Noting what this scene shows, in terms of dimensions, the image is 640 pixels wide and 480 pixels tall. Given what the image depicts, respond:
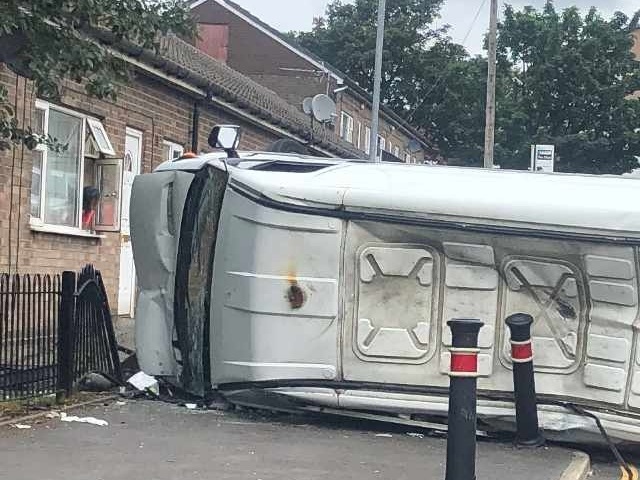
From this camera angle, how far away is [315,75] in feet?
122

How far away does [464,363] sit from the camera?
16.7ft

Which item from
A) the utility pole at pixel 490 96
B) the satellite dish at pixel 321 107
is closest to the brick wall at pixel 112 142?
the satellite dish at pixel 321 107

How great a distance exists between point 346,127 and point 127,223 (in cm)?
2399

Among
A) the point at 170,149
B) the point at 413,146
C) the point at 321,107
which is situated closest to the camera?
the point at 170,149

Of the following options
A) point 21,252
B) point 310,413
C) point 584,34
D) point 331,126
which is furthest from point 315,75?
point 310,413

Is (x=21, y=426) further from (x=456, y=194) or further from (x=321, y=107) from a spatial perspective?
(x=321, y=107)

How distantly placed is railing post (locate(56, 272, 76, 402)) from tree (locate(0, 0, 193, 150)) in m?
1.24

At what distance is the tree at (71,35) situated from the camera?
23.2 ft

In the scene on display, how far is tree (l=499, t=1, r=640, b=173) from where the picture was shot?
125ft

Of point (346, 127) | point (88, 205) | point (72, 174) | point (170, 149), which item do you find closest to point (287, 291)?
point (72, 174)

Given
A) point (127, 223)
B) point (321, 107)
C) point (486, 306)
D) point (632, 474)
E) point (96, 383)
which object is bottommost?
point (632, 474)

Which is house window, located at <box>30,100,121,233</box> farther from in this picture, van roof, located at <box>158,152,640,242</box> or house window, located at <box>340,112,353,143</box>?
house window, located at <box>340,112,353,143</box>

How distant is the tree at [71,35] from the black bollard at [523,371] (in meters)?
3.59

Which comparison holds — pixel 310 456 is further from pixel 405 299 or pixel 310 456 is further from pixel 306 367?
pixel 405 299
